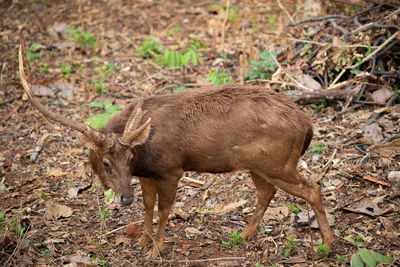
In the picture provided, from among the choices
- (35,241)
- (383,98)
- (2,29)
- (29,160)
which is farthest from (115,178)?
(2,29)

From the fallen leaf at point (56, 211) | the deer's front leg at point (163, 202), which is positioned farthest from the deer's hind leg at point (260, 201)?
the fallen leaf at point (56, 211)

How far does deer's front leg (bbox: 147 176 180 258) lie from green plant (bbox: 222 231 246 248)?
81 cm

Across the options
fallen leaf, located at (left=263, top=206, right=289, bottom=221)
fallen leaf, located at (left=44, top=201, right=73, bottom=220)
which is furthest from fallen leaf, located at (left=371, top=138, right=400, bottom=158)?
fallen leaf, located at (left=44, top=201, right=73, bottom=220)

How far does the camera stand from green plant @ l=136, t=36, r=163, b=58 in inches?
424

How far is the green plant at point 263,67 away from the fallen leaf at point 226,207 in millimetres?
3127

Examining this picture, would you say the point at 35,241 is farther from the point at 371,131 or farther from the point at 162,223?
the point at 371,131

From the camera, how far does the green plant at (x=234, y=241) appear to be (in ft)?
18.9

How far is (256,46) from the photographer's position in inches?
421

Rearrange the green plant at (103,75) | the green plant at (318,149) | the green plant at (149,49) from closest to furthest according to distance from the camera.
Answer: the green plant at (318,149)
the green plant at (103,75)
the green plant at (149,49)

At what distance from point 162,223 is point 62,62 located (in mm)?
6503

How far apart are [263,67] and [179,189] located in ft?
10.6

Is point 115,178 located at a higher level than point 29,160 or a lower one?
higher

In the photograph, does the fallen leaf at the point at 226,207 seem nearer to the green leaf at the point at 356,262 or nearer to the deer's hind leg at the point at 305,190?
the deer's hind leg at the point at 305,190

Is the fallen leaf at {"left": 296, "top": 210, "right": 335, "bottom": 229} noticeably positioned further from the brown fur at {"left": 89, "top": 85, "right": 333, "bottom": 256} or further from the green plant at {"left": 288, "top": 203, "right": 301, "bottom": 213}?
the brown fur at {"left": 89, "top": 85, "right": 333, "bottom": 256}
